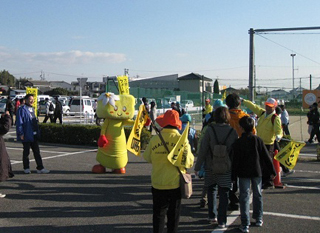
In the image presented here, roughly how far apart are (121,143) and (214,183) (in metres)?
4.20

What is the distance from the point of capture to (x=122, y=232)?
520cm

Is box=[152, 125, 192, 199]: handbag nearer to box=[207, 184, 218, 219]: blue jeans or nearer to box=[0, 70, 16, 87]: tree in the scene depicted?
box=[207, 184, 218, 219]: blue jeans

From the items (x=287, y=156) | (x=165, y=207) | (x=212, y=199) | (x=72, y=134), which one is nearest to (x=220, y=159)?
(x=212, y=199)

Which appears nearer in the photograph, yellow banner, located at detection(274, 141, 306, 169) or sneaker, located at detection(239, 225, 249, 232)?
sneaker, located at detection(239, 225, 249, 232)

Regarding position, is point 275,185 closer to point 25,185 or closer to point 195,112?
point 25,185

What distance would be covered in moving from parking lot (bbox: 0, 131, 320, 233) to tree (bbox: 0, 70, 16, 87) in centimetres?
10091

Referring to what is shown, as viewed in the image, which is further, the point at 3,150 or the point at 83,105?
the point at 83,105

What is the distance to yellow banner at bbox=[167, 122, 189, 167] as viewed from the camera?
14.6ft

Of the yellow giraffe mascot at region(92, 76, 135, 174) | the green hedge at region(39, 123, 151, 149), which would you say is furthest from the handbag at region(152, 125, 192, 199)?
the green hedge at region(39, 123, 151, 149)

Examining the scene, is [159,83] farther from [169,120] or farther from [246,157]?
[169,120]

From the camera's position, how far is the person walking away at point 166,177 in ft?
14.6

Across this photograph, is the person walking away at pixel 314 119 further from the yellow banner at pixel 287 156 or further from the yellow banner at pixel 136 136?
the yellow banner at pixel 136 136

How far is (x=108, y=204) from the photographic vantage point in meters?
6.57

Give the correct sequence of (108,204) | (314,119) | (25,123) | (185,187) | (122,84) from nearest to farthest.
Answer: (185,187)
(108,204)
(25,123)
(122,84)
(314,119)
